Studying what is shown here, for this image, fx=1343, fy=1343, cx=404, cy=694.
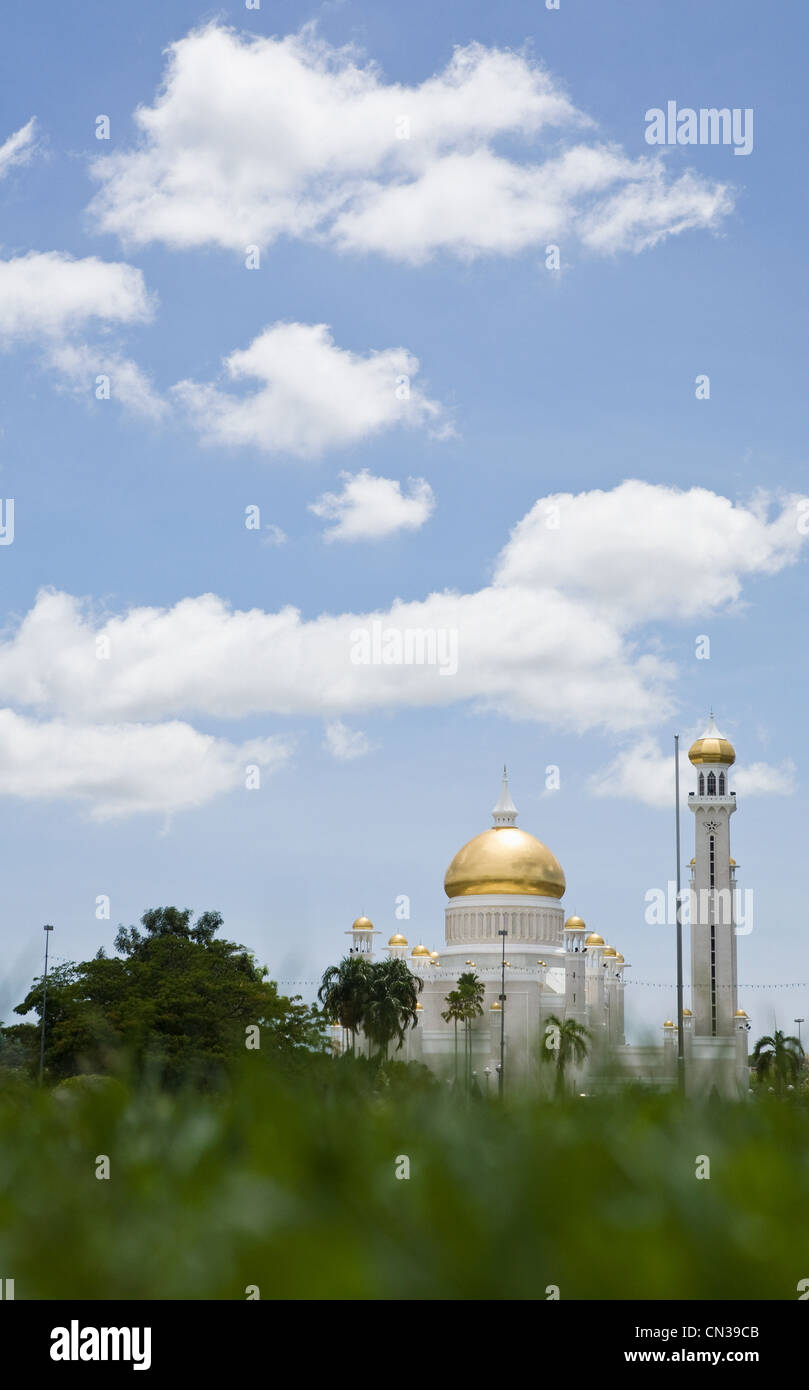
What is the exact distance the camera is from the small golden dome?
76.8m

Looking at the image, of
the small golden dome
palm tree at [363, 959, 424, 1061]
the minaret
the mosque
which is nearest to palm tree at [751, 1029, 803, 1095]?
palm tree at [363, 959, 424, 1061]

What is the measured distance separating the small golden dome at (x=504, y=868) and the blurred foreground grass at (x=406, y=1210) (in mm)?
75346

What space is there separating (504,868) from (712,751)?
44.6 ft

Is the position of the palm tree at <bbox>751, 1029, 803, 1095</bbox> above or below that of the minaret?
below

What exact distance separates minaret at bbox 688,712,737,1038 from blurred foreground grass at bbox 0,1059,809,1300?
69324mm

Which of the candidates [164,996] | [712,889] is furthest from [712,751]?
[164,996]

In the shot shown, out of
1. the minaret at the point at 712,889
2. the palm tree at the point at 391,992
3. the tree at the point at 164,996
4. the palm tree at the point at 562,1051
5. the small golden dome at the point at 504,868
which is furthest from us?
the small golden dome at the point at 504,868

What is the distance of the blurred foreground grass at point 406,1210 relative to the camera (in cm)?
160

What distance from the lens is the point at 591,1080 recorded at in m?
2.97

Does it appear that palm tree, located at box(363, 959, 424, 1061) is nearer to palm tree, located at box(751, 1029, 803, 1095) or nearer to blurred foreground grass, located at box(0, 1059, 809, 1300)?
palm tree, located at box(751, 1029, 803, 1095)

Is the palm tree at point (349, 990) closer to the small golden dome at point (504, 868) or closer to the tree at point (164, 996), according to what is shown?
the tree at point (164, 996)

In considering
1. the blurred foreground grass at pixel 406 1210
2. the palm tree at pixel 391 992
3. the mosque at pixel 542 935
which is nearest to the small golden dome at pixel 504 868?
the mosque at pixel 542 935
